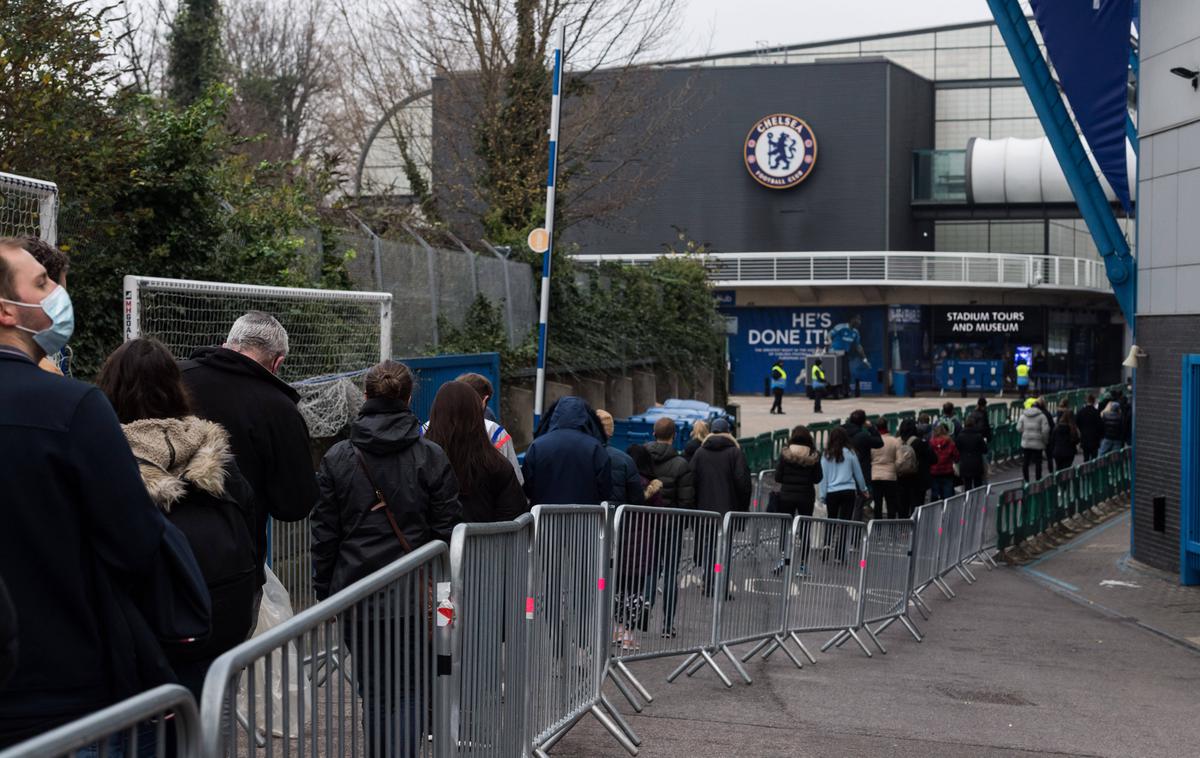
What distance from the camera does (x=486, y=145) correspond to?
2652 centimetres

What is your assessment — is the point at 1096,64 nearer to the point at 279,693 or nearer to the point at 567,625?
the point at 567,625

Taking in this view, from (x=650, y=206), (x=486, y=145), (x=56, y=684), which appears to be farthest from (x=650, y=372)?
(x=650, y=206)

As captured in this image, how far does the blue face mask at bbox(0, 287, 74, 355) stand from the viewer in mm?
3124

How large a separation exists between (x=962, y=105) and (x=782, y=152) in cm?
985

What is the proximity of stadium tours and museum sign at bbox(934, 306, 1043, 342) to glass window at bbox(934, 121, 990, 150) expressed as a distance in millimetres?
8308

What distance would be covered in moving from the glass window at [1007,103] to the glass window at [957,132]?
745mm

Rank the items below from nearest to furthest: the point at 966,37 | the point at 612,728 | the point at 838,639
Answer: the point at 612,728 < the point at 838,639 < the point at 966,37

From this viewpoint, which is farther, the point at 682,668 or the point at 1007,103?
the point at 1007,103

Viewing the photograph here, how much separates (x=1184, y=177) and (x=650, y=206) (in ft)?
135

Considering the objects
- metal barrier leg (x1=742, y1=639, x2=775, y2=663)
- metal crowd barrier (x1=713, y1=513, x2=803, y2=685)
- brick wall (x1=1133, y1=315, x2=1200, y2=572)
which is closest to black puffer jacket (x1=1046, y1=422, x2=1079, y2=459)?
brick wall (x1=1133, y1=315, x2=1200, y2=572)

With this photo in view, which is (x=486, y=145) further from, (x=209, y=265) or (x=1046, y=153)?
(x=1046, y=153)

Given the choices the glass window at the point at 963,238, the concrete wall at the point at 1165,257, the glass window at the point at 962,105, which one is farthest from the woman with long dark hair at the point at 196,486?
the glass window at the point at 962,105

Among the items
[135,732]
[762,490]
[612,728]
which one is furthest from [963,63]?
[135,732]

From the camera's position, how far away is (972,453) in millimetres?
23234
